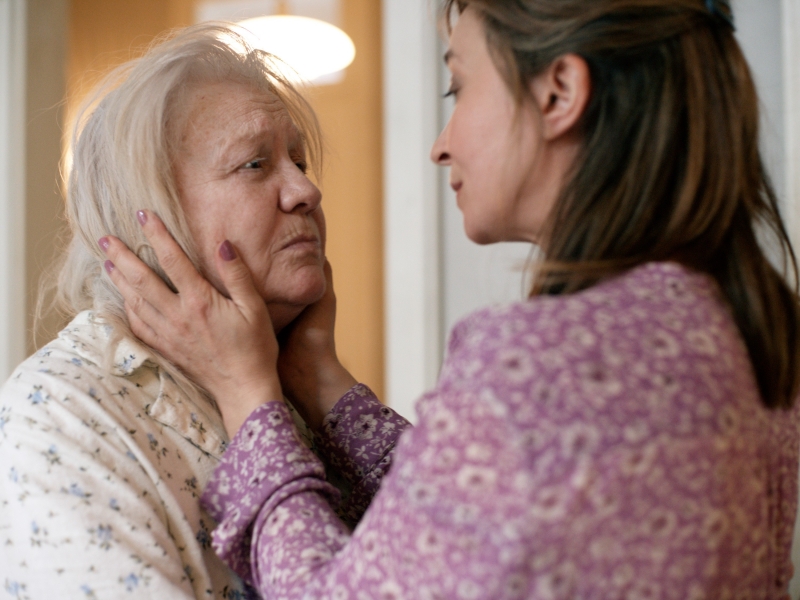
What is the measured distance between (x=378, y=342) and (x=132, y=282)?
114 cm

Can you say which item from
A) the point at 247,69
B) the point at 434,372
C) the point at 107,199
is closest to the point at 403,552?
the point at 107,199

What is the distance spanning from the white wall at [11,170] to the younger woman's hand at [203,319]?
1.46 m

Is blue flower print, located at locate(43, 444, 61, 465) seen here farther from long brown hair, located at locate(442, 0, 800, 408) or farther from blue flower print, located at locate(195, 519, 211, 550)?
long brown hair, located at locate(442, 0, 800, 408)

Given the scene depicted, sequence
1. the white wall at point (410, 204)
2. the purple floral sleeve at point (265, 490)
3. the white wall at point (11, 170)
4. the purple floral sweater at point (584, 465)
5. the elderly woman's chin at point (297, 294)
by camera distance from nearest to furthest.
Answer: the purple floral sweater at point (584, 465) < the purple floral sleeve at point (265, 490) < the elderly woman's chin at point (297, 294) < the white wall at point (410, 204) < the white wall at point (11, 170)

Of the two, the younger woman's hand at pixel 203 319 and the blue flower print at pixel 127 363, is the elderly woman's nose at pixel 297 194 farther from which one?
the blue flower print at pixel 127 363

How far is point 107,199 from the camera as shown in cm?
114

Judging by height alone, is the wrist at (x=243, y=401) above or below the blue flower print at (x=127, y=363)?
below

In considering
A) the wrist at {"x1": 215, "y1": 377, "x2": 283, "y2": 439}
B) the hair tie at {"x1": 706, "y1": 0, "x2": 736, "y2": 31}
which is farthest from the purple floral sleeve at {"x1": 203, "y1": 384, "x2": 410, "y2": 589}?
the hair tie at {"x1": 706, "y1": 0, "x2": 736, "y2": 31}

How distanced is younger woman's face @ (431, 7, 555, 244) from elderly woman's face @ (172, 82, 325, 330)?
40 cm

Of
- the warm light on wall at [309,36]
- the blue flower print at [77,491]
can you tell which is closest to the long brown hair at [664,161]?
the blue flower print at [77,491]

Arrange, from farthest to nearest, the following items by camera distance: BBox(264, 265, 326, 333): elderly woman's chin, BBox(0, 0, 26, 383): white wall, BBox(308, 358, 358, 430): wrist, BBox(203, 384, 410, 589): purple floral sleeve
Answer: BBox(0, 0, 26, 383): white wall, BBox(308, 358, 358, 430): wrist, BBox(264, 265, 326, 333): elderly woman's chin, BBox(203, 384, 410, 589): purple floral sleeve

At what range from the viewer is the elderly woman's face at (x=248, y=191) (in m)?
1.14

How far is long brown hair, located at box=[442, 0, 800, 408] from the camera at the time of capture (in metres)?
0.73

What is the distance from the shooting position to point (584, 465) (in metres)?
0.55
